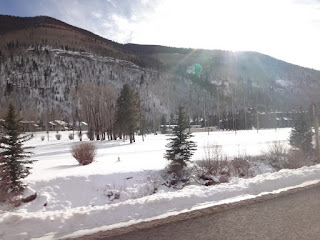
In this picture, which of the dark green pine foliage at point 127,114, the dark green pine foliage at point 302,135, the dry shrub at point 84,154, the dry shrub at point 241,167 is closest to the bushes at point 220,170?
the dry shrub at point 241,167

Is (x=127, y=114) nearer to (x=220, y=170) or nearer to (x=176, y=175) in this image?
(x=176, y=175)

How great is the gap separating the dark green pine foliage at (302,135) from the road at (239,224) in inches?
760

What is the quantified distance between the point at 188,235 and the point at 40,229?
2.60 m

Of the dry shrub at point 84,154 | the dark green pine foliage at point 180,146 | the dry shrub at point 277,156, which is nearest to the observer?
the dark green pine foliage at point 180,146

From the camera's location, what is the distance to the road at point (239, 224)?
3.90 metres

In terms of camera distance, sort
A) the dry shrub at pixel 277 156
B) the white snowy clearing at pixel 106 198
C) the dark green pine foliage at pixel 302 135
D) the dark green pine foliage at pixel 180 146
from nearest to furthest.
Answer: the white snowy clearing at pixel 106 198
the dark green pine foliage at pixel 180 146
the dry shrub at pixel 277 156
the dark green pine foliage at pixel 302 135

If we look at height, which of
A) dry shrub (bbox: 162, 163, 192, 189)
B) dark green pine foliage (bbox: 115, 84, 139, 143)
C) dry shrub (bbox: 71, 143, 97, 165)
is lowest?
dry shrub (bbox: 162, 163, 192, 189)

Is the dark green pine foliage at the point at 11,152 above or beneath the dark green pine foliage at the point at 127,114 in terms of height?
beneath

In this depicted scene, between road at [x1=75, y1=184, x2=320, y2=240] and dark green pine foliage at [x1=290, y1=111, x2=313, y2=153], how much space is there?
19310mm

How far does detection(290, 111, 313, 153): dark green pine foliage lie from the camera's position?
22.3 m

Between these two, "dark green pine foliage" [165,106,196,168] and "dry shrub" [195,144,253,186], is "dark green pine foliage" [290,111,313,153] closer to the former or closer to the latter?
"dry shrub" [195,144,253,186]

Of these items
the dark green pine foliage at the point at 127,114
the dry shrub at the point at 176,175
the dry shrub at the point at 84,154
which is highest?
the dark green pine foliage at the point at 127,114

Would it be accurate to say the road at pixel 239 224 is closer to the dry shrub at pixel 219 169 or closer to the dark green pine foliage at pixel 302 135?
the dry shrub at pixel 219 169

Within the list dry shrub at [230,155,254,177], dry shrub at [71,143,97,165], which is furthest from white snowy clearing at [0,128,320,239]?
dry shrub at [230,155,254,177]
